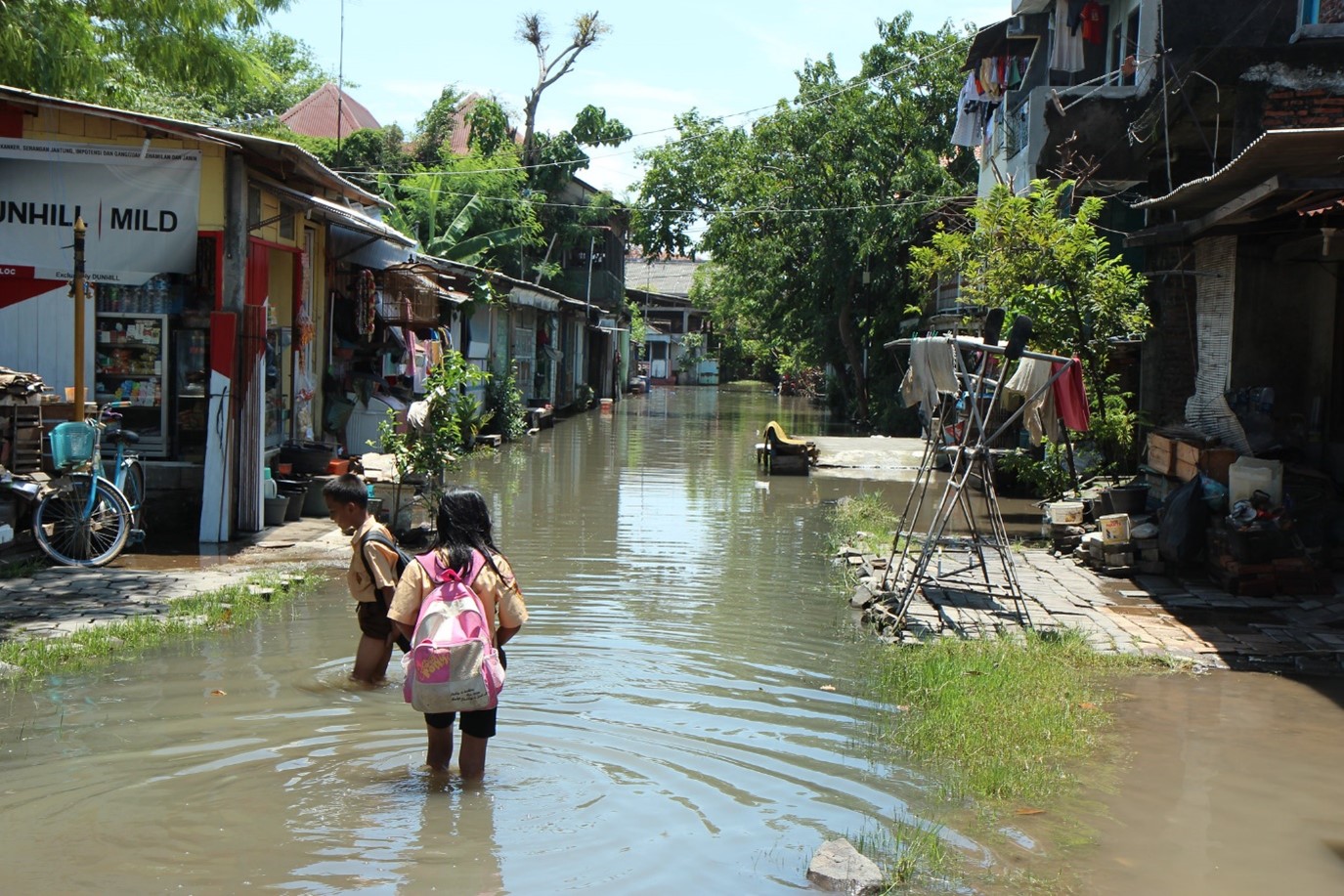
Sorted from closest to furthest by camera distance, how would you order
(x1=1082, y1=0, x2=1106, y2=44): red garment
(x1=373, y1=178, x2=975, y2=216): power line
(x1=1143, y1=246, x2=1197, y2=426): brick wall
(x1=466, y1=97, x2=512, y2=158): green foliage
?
(x1=1143, y1=246, x2=1197, y2=426): brick wall, (x1=1082, y1=0, x2=1106, y2=44): red garment, (x1=373, y1=178, x2=975, y2=216): power line, (x1=466, y1=97, x2=512, y2=158): green foliage

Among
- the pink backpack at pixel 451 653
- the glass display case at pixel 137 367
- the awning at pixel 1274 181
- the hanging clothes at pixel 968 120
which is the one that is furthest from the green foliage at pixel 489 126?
the pink backpack at pixel 451 653

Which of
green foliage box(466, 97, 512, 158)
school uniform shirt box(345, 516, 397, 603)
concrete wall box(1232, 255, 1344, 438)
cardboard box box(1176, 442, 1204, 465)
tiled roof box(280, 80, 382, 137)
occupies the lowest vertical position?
school uniform shirt box(345, 516, 397, 603)

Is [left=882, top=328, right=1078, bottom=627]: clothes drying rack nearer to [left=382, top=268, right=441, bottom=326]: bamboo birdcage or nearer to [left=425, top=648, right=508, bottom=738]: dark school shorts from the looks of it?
[left=425, top=648, right=508, bottom=738]: dark school shorts

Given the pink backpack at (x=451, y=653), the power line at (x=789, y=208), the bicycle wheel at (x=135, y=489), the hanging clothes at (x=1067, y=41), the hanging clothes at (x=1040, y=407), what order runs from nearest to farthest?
the pink backpack at (x=451, y=653), the hanging clothes at (x=1040, y=407), the bicycle wheel at (x=135, y=489), the hanging clothes at (x=1067, y=41), the power line at (x=789, y=208)

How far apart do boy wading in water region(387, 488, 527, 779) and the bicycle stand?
6.09 meters

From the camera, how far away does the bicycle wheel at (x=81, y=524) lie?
10133 millimetres

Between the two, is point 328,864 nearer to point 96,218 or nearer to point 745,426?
point 96,218

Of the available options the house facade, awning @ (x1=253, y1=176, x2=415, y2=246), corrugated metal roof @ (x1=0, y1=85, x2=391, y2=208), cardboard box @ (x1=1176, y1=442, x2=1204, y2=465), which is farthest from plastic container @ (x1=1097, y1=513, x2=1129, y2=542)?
awning @ (x1=253, y1=176, x2=415, y2=246)

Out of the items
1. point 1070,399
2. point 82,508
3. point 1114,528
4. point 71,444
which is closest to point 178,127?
point 71,444

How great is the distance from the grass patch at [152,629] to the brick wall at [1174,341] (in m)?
9.24

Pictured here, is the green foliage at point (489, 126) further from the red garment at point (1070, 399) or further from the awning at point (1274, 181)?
the red garment at point (1070, 399)

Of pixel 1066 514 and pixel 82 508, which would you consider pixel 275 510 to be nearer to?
pixel 82 508

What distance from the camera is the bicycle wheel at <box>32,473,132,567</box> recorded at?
10133mm

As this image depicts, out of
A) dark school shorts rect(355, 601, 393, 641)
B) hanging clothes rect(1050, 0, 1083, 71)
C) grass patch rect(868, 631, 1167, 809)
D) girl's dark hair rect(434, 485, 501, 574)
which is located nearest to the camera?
girl's dark hair rect(434, 485, 501, 574)
